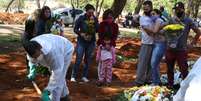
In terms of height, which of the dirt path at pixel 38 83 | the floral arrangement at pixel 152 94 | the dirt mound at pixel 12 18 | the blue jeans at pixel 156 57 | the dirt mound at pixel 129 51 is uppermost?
the blue jeans at pixel 156 57

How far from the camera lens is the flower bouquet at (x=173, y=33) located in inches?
317

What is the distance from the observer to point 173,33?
8.11 meters

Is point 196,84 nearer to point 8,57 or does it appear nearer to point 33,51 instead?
point 33,51

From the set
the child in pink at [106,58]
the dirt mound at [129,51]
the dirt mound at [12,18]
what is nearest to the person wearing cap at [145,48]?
the child in pink at [106,58]

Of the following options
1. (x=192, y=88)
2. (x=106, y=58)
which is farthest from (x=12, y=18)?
(x=192, y=88)

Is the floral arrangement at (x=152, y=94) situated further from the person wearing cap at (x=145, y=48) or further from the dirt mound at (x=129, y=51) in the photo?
the dirt mound at (x=129, y=51)

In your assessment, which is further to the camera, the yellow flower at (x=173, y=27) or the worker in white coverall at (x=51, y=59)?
the yellow flower at (x=173, y=27)

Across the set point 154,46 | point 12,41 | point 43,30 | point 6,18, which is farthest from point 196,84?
point 6,18

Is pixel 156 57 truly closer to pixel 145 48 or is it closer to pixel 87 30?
pixel 145 48

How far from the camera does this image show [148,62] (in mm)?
9070

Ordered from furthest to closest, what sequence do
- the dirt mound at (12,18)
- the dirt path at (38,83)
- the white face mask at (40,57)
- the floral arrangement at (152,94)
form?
the dirt mound at (12,18) → the dirt path at (38,83) → the floral arrangement at (152,94) → the white face mask at (40,57)

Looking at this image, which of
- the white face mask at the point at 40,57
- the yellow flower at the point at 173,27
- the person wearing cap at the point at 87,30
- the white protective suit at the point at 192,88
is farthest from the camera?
the person wearing cap at the point at 87,30

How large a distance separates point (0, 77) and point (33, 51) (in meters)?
5.68

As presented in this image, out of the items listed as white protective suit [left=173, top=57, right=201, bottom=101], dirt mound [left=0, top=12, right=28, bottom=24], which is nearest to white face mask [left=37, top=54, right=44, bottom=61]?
white protective suit [left=173, top=57, right=201, bottom=101]
